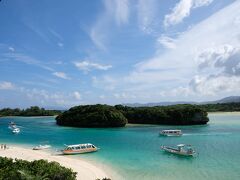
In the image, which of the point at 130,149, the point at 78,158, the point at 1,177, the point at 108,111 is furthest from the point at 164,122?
the point at 1,177

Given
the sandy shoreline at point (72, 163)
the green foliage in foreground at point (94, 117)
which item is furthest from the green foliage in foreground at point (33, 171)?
the green foliage in foreground at point (94, 117)

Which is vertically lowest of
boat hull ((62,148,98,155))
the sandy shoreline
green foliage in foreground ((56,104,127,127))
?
the sandy shoreline

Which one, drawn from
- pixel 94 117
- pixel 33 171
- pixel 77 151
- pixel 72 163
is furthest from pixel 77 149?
pixel 94 117

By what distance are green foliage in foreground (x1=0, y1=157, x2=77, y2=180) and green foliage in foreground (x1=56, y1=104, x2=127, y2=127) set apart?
6940cm

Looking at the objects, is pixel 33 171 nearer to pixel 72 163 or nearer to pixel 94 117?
pixel 72 163

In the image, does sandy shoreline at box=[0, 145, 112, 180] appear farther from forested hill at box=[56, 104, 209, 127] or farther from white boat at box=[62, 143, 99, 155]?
forested hill at box=[56, 104, 209, 127]

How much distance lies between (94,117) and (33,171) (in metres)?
74.9

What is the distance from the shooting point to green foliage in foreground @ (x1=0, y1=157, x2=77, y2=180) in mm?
21747

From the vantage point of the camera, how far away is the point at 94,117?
332 feet

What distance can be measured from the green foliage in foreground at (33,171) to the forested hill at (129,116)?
229ft

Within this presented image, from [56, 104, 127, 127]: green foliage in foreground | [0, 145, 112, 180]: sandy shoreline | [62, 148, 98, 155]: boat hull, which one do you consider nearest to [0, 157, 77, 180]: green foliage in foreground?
[0, 145, 112, 180]: sandy shoreline

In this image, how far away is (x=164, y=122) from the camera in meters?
108

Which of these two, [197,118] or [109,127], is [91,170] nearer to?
[109,127]

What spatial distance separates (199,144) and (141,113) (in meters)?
55.7
